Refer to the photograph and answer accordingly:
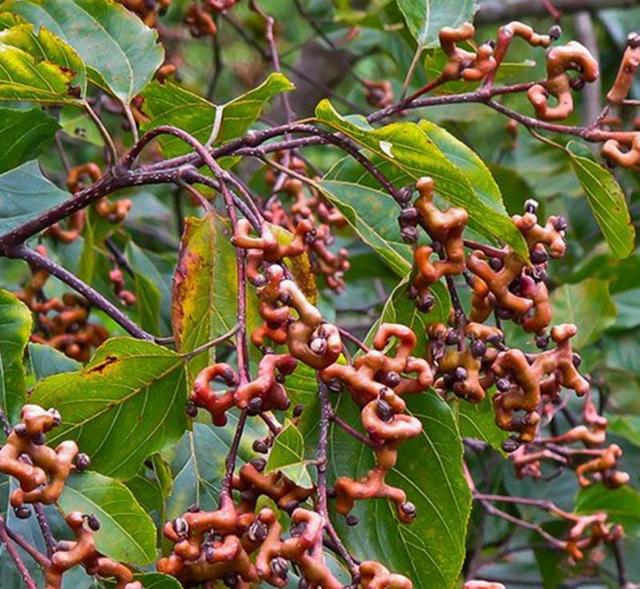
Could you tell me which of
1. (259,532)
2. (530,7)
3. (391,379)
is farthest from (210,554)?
(530,7)

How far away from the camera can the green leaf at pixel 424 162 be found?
28.4 inches

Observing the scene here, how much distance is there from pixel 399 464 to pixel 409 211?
0.15m

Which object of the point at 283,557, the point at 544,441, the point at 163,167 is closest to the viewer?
the point at 283,557

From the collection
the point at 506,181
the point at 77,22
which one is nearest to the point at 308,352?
the point at 77,22

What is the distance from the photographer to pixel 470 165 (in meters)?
0.78

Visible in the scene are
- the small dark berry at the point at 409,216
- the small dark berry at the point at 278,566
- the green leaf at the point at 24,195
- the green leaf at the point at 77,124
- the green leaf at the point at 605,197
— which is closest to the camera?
the small dark berry at the point at 278,566

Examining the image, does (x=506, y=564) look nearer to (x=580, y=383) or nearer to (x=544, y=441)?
(x=544, y=441)

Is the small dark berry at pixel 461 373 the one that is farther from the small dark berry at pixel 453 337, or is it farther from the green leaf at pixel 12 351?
the green leaf at pixel 12 351

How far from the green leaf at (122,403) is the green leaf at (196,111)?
24cm

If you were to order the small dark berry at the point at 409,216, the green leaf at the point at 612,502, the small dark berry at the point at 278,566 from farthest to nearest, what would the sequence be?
1. the green leaf at the point at 612,502
2. the small dark berry at the point at 409,216
3. the small dark berry at the point at 278,566

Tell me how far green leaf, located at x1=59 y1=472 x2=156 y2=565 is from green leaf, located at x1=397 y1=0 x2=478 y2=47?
1.51ft

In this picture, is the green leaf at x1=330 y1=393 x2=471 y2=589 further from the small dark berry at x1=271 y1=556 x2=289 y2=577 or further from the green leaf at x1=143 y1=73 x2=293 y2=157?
the green leaf at x1=143 y1=73 x2=293 y2=157

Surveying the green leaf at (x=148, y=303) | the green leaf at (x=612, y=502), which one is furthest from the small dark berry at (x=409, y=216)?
the green leaf at (x=612, y=502)

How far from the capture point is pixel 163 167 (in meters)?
0.82
